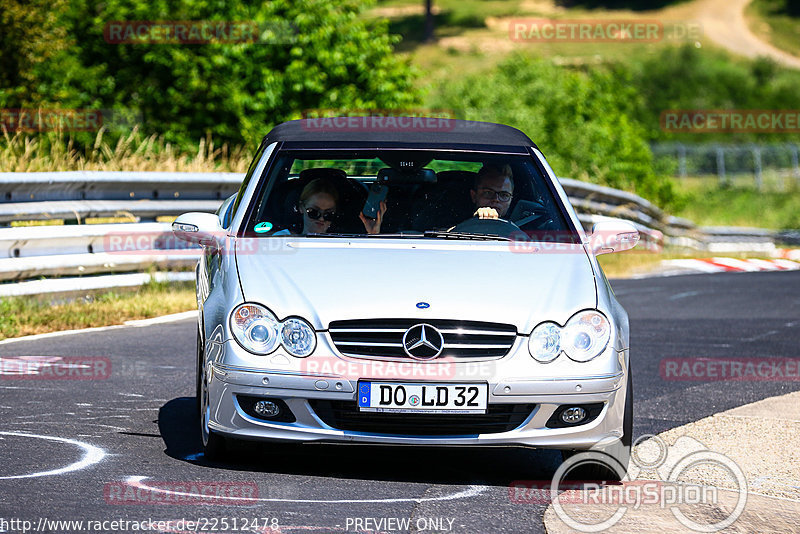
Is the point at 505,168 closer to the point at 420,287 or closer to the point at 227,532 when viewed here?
the point at 420,287

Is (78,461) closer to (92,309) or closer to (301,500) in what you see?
(301,500)

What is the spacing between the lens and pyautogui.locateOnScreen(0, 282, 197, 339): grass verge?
10.1m

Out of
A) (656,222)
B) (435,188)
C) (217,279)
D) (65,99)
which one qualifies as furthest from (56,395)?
(65,99)

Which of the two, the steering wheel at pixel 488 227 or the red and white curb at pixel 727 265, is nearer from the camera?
the steering wheel at pixel 488 227

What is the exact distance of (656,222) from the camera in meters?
23.5

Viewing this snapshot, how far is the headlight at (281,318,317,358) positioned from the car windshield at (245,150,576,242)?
0.97 metres

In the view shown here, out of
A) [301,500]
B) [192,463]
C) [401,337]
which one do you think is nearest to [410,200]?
[401,337]

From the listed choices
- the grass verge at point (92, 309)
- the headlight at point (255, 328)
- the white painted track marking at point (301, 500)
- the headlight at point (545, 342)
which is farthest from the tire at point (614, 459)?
the grass verge at point (92, 309)

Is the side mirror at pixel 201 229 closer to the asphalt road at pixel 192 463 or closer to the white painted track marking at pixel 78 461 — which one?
the asphalt road at pixel 192 463

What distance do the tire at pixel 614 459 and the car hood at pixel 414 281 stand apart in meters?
0.54

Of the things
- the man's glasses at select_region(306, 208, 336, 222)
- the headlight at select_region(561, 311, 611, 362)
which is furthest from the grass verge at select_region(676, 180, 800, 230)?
the headlight at select_region(561, 311, 611, 362)

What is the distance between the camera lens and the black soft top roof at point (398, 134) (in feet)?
22.8

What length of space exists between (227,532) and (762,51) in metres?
103

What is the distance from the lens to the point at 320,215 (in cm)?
666
